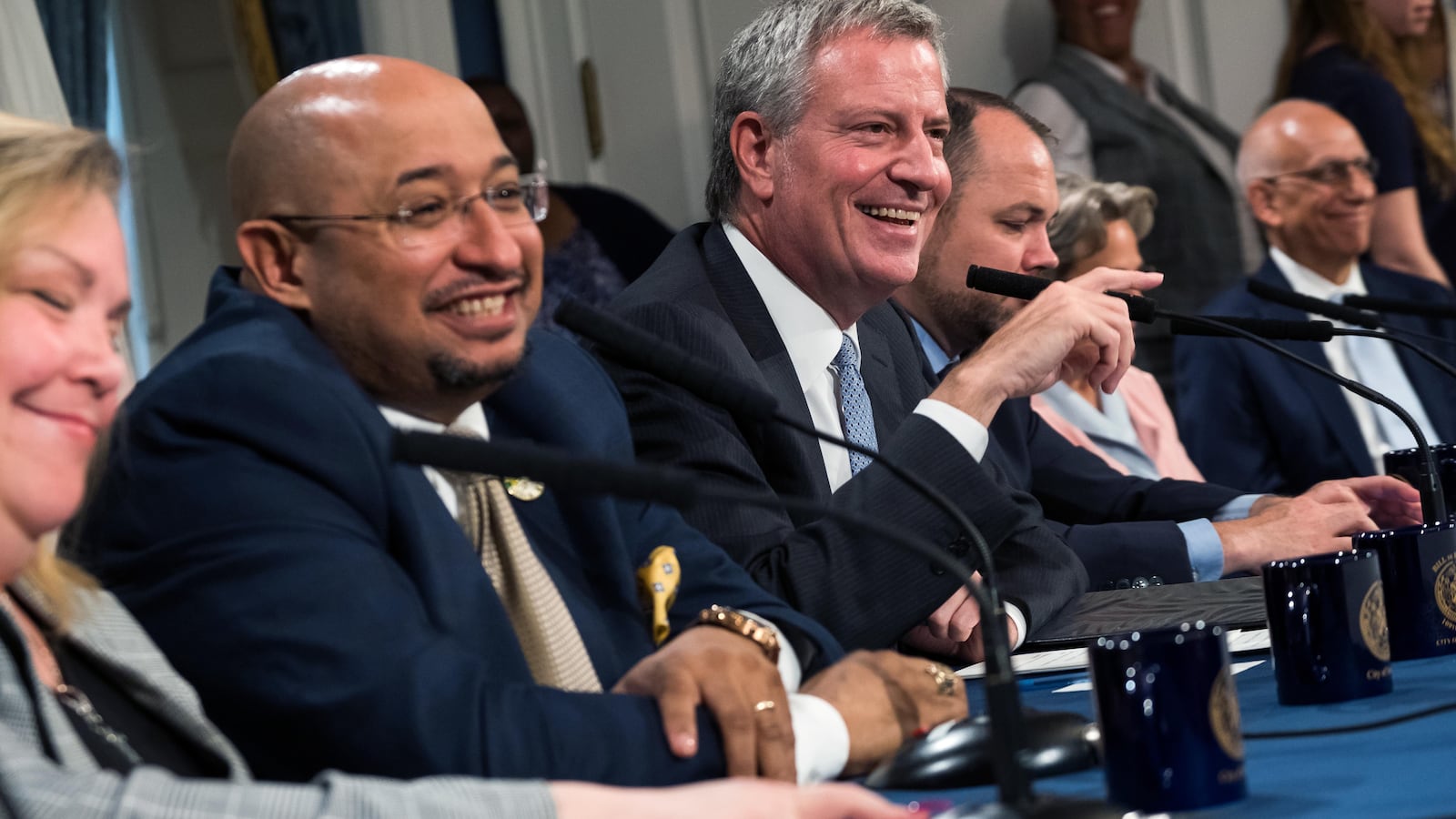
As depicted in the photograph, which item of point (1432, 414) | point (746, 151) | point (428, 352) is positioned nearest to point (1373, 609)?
point (428, 352)

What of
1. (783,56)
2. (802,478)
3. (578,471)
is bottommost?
(802,478)

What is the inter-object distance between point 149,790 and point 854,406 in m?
1.24

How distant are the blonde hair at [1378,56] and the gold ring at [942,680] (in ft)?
11.9

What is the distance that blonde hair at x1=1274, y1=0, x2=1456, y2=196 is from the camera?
4617 millimetres

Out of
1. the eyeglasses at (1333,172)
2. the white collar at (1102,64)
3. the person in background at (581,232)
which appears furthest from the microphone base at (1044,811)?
the white collar at (1102,64)

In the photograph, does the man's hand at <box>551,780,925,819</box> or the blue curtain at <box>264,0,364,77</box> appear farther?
the blue curtain at <box>264,0,364,77</box>

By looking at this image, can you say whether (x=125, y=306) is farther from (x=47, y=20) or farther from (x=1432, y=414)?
(x=1432, y=414)

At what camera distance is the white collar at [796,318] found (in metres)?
2.07

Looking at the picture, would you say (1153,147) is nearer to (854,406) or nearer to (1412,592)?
(854,406)

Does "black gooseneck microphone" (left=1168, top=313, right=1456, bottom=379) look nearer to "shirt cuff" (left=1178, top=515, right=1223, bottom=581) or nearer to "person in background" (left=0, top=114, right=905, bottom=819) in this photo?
"shirt cuff" (left=1178, top=515, right=1223, bottom=581)

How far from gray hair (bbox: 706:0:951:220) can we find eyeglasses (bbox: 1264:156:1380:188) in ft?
7.07

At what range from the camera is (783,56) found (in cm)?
222

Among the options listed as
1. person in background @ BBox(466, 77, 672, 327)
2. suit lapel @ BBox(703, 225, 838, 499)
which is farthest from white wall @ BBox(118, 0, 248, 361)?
suit lapel @ BBox(703, 225, 838, 499)

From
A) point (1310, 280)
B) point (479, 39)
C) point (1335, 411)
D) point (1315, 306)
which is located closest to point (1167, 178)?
point (1310, 280)
